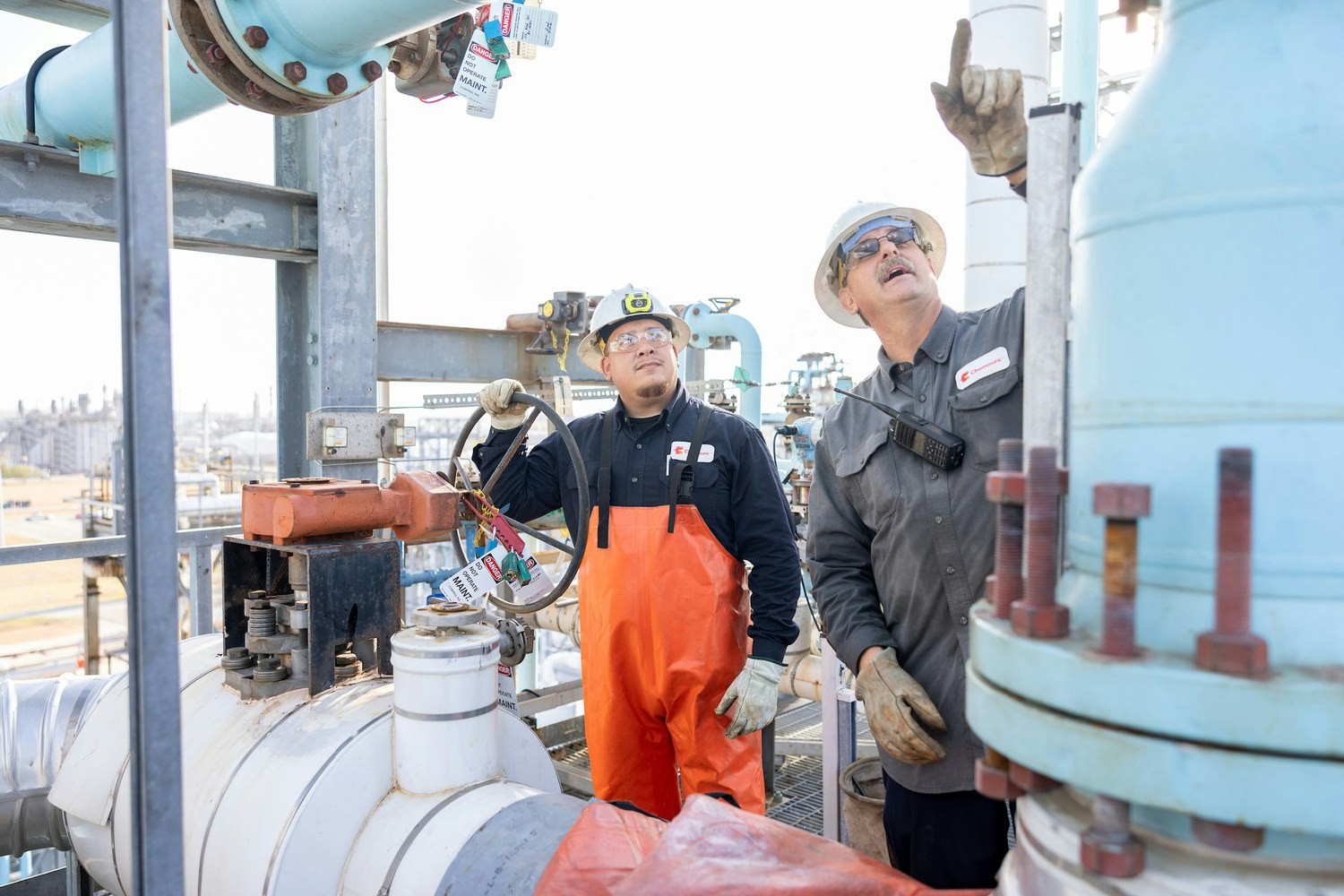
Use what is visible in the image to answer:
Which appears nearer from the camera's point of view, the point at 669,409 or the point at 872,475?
the point at 872,475

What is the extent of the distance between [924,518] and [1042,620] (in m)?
1.05

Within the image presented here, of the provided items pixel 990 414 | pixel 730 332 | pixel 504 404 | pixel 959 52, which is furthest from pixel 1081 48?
pixel 730 332

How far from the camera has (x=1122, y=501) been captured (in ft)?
1.79

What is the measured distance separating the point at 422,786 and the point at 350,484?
666 mm

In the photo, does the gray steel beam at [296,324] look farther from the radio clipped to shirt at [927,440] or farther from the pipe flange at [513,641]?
the radio clipped to shirt at [927,440]

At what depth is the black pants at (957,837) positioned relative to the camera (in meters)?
1.62

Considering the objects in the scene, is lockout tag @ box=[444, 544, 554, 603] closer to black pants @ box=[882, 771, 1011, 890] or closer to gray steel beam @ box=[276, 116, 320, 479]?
black pants @ box=[882, 771, 1011, 890]

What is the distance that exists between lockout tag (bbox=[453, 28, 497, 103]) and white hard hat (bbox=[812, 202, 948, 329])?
0.83 m

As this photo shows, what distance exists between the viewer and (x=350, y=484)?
1.85 m

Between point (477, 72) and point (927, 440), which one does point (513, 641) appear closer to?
point (927, 440)

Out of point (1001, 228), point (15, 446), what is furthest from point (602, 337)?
point (15, 446)

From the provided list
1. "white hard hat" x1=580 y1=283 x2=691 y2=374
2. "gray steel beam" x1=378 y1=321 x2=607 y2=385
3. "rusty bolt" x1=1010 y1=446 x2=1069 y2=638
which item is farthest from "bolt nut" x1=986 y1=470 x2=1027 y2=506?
"gray steel beam" x1=378 y1=321 x2=607 y2=385

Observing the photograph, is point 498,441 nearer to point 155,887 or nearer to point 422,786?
point 422,786

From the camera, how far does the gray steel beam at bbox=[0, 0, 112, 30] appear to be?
126 inches
